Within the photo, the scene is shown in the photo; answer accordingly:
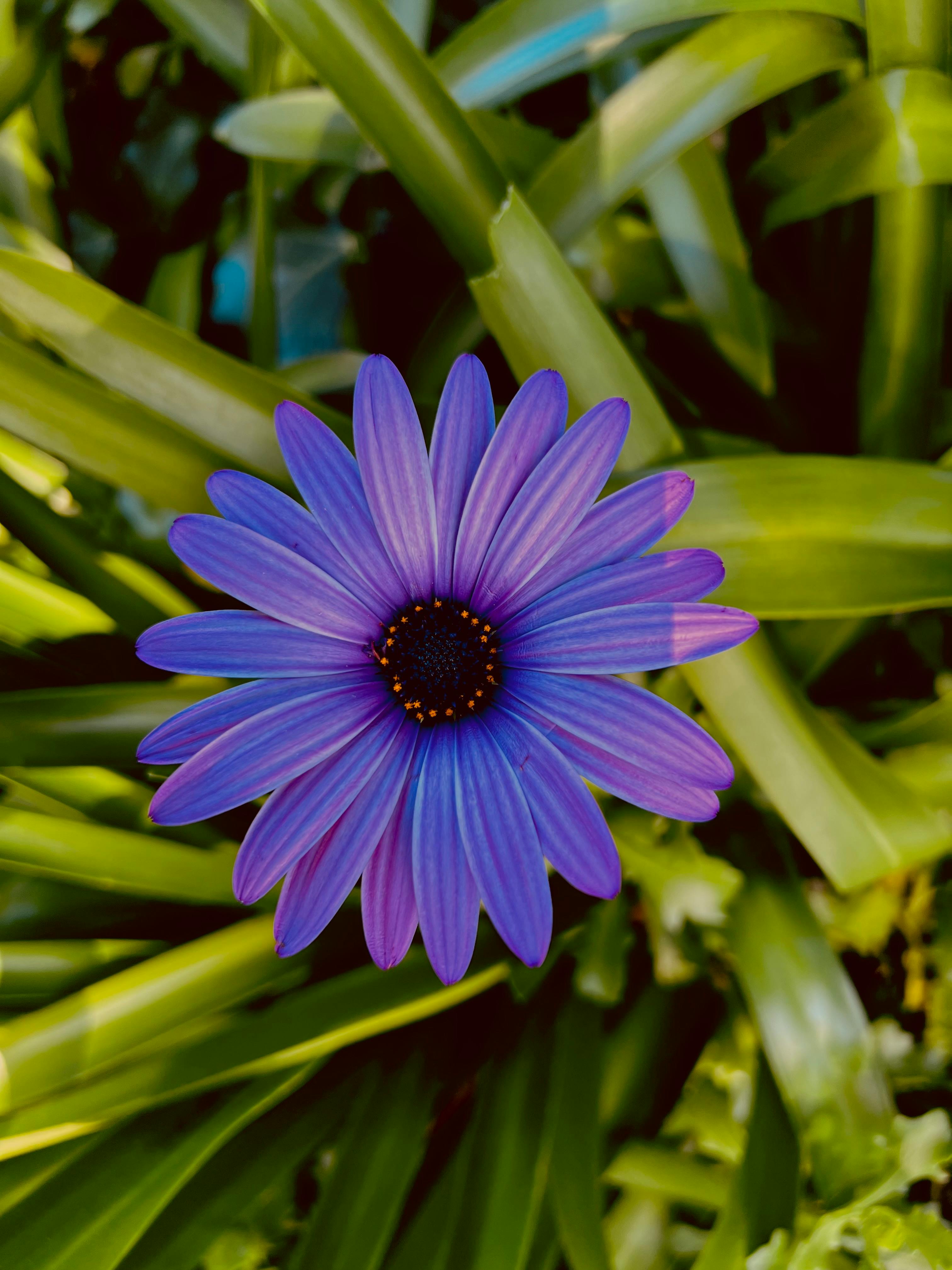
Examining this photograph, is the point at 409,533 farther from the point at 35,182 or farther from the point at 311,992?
the point at 35,182

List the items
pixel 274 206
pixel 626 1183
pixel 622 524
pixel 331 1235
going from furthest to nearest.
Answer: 1. pixel 274 206
2. pixel 626 1183
3. pixel 331 1235
4. pixel 622 524

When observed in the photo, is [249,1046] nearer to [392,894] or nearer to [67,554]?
[392,894]

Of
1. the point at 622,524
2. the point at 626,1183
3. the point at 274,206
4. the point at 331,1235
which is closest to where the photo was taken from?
the point at 622,524

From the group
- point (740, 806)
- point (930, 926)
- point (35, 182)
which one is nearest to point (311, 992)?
point (740, 806)

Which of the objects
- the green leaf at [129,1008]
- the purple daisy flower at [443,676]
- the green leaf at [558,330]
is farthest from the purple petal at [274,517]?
the green leaf at [129,1008]

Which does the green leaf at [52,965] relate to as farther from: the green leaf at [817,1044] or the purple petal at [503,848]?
the green leaf at [817,1044]

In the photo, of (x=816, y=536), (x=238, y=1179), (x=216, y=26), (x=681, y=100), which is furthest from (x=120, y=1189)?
(x=216, y=26)
